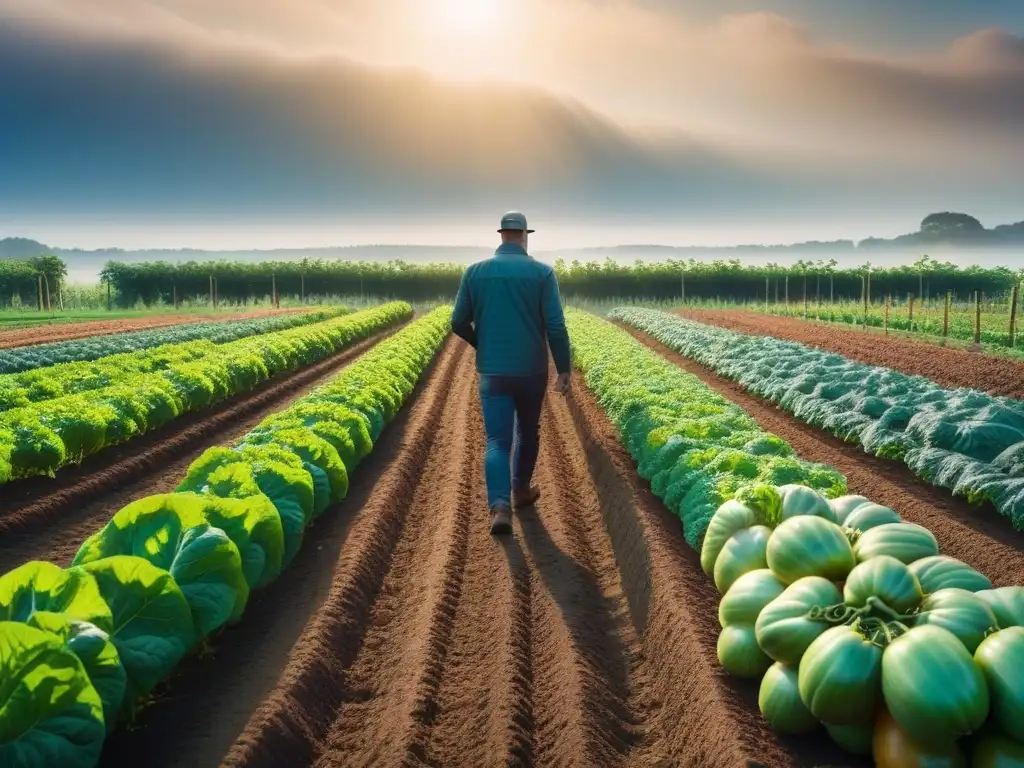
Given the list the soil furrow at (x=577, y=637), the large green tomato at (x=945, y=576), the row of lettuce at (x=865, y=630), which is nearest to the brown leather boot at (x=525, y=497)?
the soil furrow at (x=577, y=637)

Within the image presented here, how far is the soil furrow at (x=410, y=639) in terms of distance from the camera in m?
4.71

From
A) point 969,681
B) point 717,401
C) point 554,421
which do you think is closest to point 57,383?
point 554,421

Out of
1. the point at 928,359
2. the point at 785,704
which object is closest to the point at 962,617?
the point at 785,704

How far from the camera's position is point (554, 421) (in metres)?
14.6

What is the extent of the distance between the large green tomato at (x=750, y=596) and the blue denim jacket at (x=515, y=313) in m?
3.79

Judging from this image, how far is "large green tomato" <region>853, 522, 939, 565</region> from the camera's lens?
4.34m

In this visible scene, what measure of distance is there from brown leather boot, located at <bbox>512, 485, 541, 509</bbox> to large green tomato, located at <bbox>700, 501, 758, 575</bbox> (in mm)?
3485

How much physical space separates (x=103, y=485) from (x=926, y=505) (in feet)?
31.2

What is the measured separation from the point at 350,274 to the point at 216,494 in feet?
208

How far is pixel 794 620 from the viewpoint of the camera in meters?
4.06

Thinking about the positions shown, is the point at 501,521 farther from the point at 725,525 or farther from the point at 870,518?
the point at 870,518

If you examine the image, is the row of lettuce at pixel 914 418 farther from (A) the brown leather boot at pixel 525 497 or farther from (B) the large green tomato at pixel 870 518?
(A) the brown leather boot at pixel 525 497

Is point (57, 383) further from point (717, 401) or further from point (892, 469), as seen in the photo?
point (892, 469)

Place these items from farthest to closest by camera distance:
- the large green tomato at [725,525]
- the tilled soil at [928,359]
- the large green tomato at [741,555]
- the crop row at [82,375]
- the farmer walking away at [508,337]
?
1. the tilled soil at [928,359]
2. the crop row at [82,375]
3. the farmer walking away at [508,337]
4. the large green tomato at [725,525]
5. the large green tomato at [741,555]
